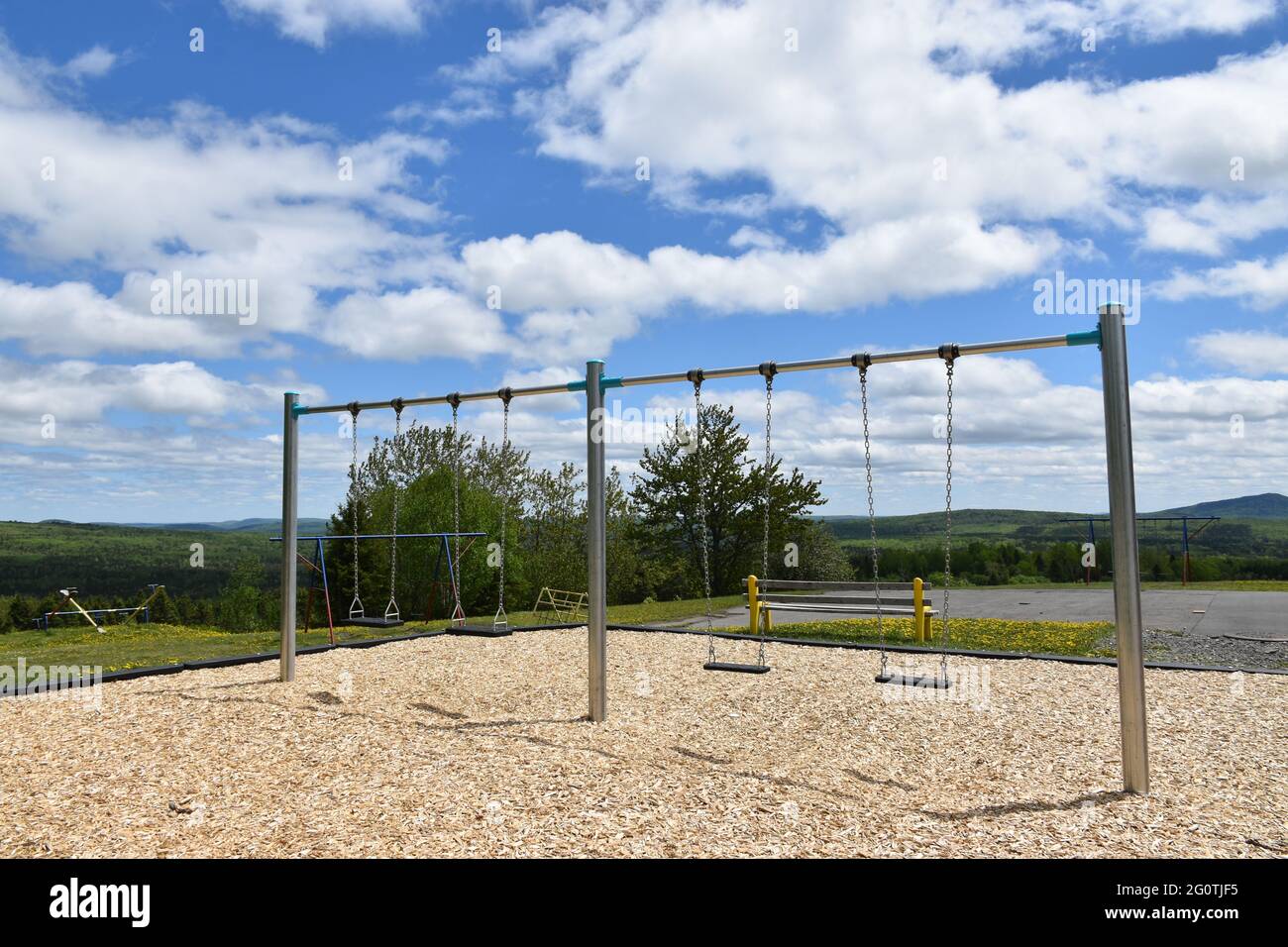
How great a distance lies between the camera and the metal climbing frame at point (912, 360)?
4734 millimetres

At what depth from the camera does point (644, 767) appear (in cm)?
508

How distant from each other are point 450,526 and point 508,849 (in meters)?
27.3

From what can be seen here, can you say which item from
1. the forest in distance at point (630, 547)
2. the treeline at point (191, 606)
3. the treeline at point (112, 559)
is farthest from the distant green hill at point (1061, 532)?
the treeline at point (112, 559)

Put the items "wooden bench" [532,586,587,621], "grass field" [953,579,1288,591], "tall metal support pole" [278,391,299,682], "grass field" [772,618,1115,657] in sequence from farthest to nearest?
"grass field" [953,579,1288,591] < "wooden bench" [532,586,587,621] < "grass field" [772,618,1115,657] < "tall metal support pole" [278,391,299,682]

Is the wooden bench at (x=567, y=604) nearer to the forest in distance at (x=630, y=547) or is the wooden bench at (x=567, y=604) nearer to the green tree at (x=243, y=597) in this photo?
the forest in distance at (x=630, y=547)

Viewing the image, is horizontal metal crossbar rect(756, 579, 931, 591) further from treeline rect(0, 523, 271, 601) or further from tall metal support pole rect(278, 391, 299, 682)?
treeline rect(0, 523, 271, 601)

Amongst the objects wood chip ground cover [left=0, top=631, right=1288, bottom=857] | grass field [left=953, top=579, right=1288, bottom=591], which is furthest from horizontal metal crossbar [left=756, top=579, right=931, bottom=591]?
grass field [left=953, top=579, right=1288, bottom=591]

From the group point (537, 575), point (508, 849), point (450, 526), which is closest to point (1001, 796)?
point (508, 849)

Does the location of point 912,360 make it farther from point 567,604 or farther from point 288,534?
point 567,604

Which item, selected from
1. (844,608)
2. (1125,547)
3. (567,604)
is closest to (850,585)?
(844,608)

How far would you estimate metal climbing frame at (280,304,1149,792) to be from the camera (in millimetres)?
4734

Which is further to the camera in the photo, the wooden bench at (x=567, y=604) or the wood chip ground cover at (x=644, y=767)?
the wooden bench at (x=567, y=604)

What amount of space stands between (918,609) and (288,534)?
7365 millimetres

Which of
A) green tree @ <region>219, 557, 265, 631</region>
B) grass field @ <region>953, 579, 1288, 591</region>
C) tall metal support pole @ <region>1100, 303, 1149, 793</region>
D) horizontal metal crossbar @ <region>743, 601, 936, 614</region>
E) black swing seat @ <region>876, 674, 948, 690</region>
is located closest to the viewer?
tall metal support pole @ <region>1100, 303, 1149, 793</region>
